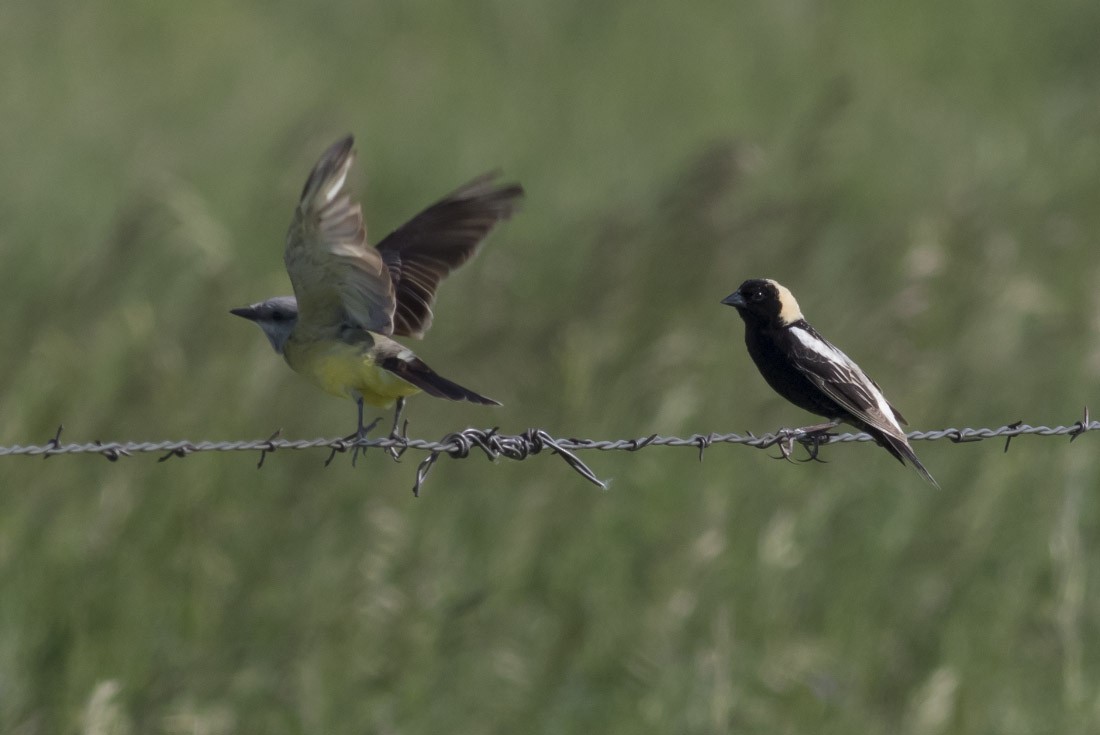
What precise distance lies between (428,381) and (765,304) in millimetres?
1199

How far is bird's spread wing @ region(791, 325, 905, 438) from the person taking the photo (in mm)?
5117

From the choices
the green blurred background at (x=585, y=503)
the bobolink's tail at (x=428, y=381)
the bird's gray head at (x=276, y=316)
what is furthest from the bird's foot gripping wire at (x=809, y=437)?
the bird's gray head at (x=276, y=316)

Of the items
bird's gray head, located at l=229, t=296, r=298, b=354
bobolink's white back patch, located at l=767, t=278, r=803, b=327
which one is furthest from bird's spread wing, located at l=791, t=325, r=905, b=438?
bird's gray head, located at l=229, t=296, r=298, b=354

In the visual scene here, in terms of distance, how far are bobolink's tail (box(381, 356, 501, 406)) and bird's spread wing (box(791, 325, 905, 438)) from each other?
1038mm

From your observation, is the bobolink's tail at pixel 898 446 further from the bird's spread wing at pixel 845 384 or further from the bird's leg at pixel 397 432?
the bird's leg at pixel 397 432

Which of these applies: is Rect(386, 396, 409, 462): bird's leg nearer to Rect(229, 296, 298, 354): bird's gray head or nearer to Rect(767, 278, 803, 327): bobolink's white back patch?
Rect(229, 296, 298, 354): bird's gray head

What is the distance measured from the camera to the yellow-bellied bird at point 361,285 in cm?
478

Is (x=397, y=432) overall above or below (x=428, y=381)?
below

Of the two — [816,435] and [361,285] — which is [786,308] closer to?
[816,435]

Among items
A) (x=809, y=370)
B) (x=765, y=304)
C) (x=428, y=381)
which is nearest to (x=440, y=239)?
(x=428, y=381)

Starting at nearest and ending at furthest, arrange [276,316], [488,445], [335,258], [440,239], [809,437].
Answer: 1. [488,445]
2. [335,258]
3. [809,437]
4. [276,316]
5. [440,239]

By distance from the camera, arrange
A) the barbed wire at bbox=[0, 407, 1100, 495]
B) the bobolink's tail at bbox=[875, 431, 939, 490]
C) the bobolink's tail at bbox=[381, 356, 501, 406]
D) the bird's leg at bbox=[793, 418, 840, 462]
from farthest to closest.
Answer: the bird's leg at bbox=[793, 418, 840, 462] < the bobolink's tail at bbox=[875, 431, 939, 490] < the bobolink's tail at bbox=[381, 356, 501, 406] < the barbed wire at bbox=[0, 407, 1100, 495]

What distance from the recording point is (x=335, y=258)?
198 inches

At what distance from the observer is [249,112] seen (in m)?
12.7
